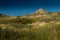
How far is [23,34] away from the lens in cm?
2130

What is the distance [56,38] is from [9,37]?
4301 mm

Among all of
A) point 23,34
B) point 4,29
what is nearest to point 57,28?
point 23,34

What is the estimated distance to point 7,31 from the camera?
69.3 feet

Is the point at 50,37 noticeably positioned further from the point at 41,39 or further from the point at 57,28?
the point at 57,28

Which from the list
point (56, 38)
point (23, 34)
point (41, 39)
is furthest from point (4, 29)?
point (56, 38)

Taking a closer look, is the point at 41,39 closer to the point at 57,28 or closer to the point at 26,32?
the point at 26,32

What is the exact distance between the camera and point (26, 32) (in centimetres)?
2172

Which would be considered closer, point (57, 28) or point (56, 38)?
point (56, 38)

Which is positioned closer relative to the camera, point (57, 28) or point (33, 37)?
point (33, 37)

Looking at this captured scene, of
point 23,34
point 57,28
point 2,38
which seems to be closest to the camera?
point 2,38

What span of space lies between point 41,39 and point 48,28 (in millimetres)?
2861

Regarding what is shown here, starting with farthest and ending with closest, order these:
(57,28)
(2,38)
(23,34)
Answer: (57,28) < (23,34) < (2,38)

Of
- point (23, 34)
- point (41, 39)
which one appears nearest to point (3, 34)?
point (23, 34)

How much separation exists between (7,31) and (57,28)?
5358 millimetres
